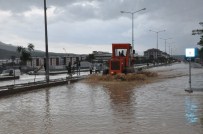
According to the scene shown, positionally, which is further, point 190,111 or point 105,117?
point 190,111

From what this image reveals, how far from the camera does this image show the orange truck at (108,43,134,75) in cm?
4069

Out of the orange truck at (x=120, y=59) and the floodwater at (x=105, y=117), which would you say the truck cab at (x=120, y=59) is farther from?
the floodwater at (x=105, y=117)

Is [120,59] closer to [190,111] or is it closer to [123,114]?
[190,111]

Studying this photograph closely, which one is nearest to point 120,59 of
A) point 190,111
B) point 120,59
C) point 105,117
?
point 120,59

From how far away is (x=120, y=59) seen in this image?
40.8 m

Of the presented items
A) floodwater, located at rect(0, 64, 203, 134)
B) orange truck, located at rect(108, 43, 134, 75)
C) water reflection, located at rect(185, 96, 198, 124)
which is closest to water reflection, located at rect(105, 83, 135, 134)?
floodwater, located at rect(0, 64, 203, 134)

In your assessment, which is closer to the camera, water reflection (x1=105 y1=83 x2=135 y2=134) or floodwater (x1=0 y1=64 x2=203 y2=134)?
floodwater (x1=0 y1=64 x2=203 y2=134)

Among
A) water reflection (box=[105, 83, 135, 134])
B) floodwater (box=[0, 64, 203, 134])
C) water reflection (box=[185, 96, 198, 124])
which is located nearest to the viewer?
floodwater (box=[0, 64, 203, 134])

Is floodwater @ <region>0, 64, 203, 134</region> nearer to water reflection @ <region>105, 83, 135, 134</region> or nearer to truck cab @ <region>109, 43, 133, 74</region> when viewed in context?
water reflection @ <region>105, 83, 135, 134</region>

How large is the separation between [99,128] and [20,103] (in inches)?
341

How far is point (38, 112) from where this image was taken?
1680 cm

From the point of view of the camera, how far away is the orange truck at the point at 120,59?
40.7m

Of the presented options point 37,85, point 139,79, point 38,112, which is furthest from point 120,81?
point 38,112

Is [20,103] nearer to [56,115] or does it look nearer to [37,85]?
[56,115]
